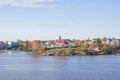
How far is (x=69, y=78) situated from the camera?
33.5m

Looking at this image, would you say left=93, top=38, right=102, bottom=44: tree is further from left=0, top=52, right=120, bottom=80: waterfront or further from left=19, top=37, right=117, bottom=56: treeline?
left=0, top=52, right=120, bottom=80: waterfront

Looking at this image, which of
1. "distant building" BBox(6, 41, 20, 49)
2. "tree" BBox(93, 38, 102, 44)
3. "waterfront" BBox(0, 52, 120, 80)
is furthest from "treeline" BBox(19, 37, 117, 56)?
"waterfront" BBox(0, 52, 120, 80)

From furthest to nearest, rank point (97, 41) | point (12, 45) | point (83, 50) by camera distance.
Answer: point (12, 45) < point (97, 41) < point (83, 50)

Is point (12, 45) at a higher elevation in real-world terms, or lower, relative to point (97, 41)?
lower

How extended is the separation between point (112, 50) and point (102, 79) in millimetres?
69952

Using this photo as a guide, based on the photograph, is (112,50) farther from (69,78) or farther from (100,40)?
(69,78)

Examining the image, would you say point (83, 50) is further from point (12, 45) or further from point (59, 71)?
point (12, 45)

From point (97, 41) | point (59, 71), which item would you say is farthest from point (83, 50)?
point (59, 71)

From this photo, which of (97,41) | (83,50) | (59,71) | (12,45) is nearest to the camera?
(59,71)

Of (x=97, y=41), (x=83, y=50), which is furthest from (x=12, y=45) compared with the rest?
(x=83, y=50)

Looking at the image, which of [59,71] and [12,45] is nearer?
[59,71]

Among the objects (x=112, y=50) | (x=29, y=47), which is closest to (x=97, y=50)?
(x=112, y=50)

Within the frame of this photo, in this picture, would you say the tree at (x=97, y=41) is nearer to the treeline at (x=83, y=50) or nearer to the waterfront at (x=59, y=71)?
the treeline at (x=83, y=50)

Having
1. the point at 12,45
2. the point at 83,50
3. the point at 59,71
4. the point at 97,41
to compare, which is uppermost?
the point at 97,41
